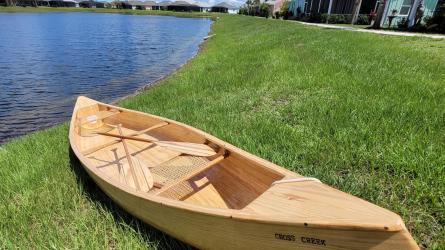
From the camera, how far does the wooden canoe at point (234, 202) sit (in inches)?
85.0

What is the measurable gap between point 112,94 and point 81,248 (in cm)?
1268

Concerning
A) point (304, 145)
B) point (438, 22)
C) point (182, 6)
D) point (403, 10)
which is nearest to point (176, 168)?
point (304, 145)

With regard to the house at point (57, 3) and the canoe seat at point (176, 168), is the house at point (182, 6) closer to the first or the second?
the house at point (57, 3)

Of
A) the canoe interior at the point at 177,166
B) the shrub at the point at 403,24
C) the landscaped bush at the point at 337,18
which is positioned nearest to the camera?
the canoe interior at the point at 177,166

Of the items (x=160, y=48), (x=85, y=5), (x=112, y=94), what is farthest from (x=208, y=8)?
(x=112, y=94)

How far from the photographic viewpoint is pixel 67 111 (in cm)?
1294

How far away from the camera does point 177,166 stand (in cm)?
507

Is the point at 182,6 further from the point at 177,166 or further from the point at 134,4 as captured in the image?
the point at 177,166

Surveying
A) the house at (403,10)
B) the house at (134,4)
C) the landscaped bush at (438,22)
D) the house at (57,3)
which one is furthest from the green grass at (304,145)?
the house at (134,4)

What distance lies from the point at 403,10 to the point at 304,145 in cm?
2587

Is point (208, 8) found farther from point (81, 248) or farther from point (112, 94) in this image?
point (81, 248)

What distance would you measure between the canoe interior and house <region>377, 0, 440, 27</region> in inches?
917

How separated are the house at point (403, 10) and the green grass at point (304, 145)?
52.1 ft

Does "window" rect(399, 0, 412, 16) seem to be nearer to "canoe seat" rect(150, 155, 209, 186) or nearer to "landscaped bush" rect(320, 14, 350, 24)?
"landscaped bush" rect(320, 14, 350, 24)
